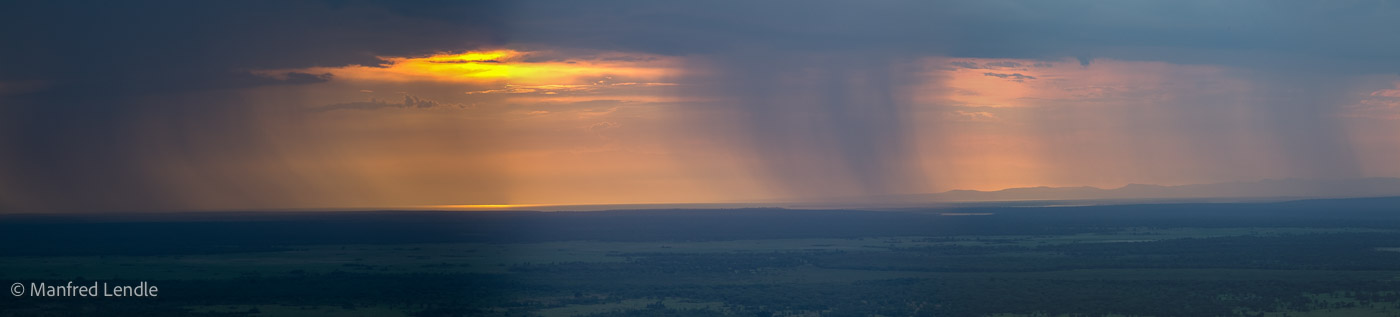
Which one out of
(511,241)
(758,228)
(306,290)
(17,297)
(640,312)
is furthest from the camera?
(758,228)

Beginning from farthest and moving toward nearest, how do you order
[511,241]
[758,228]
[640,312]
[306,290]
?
[758,228] < [511,241] < [306,290] < [640,312]

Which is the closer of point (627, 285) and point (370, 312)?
Answer: point (370, 312)

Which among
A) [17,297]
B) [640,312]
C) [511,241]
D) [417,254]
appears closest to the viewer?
[640,312]

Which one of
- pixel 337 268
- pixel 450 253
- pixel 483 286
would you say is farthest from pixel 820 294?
pixel 450 253

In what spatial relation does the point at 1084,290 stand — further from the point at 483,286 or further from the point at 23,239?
the point at 23,239

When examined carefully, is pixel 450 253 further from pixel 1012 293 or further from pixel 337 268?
pixel 1012 293

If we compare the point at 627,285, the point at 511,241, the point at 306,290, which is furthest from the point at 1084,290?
the point at 511,241
